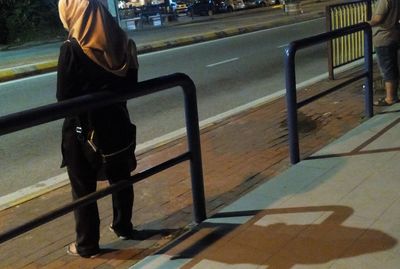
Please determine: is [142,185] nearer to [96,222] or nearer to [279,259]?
[96,222]

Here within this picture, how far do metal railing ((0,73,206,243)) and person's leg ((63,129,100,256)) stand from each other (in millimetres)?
303

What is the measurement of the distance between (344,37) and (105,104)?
7219 mm

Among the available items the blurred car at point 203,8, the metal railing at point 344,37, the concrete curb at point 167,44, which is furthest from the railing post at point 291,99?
the blurred car at point 203,8

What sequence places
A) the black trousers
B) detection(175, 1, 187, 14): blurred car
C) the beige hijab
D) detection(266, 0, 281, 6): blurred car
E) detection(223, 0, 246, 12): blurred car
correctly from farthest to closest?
1. detection(266, 0, 281, 6): blurred car
2. detection(223, 0, 246, 12): blurred car
3. detection(175, 1, 187, 14): blurred car
4. the black trousers
5. the beige hijab

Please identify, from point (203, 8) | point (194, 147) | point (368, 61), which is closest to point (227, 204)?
point (194, 147)

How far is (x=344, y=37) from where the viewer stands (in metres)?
9.66

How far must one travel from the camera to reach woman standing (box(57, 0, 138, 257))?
133 inches

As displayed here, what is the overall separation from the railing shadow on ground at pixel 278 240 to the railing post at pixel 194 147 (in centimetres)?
12

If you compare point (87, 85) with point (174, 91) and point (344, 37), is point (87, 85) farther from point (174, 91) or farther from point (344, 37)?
point (344, 37)

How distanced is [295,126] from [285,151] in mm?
743

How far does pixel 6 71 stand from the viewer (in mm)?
13820

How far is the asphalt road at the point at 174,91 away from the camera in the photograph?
6.55 m

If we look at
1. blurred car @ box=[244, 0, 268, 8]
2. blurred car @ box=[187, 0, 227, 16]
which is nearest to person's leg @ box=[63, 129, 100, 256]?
blurred car @ box=[187, 0, 227, 16]

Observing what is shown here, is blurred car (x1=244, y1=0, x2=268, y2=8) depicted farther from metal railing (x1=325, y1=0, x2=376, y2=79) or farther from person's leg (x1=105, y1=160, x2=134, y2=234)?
person's leg (x1=105, y1=160, x2=134, y2=234)
